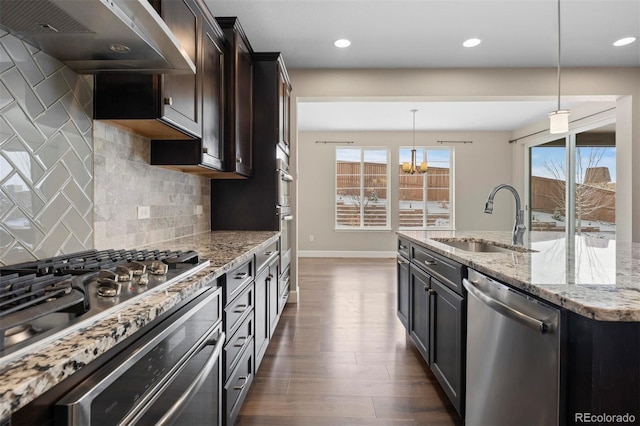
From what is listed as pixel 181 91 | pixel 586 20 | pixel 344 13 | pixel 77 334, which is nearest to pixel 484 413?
pixel 77 334

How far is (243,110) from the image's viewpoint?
295cm

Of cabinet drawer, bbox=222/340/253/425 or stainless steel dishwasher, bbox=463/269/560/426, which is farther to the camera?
cabinet drawer, bbox=222/340/253/425

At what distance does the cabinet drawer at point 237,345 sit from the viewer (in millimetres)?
1488

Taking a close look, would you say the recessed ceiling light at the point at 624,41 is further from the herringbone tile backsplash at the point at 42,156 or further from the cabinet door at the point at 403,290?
the herringbone tile backsplash at the point at 42,156

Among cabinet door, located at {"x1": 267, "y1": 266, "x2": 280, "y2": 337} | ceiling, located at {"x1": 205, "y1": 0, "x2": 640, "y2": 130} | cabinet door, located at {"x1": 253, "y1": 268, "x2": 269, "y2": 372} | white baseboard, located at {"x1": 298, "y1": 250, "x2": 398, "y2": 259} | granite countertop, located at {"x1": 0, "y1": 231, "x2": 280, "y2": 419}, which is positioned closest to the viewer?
granite countertop, located at {"x1": 0, "y1": 231, "x2": 280, "y2": 419}

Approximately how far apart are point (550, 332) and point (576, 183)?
6.27 m

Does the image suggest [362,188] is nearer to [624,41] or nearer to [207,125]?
[624,41]

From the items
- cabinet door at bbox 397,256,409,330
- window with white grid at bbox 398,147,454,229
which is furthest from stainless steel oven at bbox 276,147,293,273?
window with white grid at bbox 398,147,454,229

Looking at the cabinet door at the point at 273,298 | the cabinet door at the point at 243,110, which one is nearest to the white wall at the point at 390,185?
the cabinet door at the point at 243,110

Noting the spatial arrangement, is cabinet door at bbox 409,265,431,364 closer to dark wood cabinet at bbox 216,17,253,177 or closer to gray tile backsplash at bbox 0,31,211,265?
dark wood cabinet at bbox 216,17,253,177

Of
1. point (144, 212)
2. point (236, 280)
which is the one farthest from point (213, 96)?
point (236, 280)

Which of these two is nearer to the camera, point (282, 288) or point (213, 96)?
point (213, 96)

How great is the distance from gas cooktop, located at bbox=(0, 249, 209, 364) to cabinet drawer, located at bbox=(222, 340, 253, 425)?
617mm

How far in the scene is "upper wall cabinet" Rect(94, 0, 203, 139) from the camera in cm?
155
